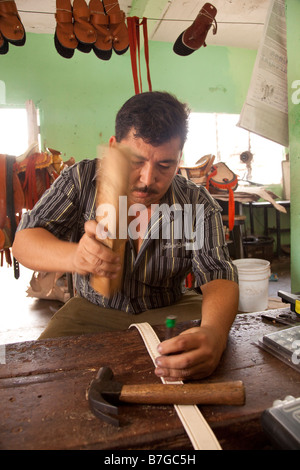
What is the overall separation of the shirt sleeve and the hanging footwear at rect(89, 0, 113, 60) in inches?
90.9

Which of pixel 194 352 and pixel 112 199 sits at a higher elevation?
pixel 112 199

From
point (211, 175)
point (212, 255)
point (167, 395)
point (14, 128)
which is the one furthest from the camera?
point (14, 128)

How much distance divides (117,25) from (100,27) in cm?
16

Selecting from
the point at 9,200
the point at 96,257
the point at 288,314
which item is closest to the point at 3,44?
the point at 9,200

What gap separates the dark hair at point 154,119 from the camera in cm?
115

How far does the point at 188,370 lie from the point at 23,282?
4137 mm

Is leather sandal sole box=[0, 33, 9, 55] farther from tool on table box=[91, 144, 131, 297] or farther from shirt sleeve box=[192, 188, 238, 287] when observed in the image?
tool on table box=[91, 144, 131, 297]

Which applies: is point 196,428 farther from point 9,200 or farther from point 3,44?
point 3,44

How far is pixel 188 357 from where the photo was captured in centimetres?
74

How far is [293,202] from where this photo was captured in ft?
8.04

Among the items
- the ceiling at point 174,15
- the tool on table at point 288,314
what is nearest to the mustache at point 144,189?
the tool on table at point 288,314

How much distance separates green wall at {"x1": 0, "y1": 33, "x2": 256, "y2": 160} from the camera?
5047mm

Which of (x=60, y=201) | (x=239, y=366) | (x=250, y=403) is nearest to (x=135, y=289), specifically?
(x=60, y=201)

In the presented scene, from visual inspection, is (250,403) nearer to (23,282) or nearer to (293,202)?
(293,202)
